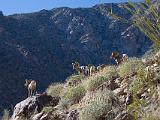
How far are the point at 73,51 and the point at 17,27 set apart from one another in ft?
29.4

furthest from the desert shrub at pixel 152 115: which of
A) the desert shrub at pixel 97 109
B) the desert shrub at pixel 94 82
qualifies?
the desert shrub at pixel 94 82

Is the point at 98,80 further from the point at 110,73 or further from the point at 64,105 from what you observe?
the point at 64,105

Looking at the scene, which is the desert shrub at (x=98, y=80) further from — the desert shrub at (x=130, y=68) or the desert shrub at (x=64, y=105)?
the desert shrub at (x=64, y=105)

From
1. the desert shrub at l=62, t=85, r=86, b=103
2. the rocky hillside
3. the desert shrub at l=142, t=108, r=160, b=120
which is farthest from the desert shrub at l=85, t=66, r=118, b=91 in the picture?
the rocky hillside

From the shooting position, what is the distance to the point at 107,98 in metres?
9.98

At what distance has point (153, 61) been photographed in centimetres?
1130

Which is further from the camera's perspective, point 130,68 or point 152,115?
point 130,68

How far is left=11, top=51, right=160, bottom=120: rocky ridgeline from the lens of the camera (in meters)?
8.59

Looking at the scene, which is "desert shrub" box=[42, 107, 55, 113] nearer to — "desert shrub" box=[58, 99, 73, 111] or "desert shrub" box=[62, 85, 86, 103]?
"desert shrub" box=[58, 99, 73, 111]

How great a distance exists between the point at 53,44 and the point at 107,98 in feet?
184

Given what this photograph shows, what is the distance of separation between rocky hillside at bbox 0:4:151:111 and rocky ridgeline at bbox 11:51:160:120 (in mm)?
27779

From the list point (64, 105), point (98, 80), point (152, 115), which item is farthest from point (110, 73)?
point (152, 115)

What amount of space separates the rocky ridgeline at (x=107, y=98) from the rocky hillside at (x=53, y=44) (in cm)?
2778

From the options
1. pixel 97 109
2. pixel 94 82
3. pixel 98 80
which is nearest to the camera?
pixel 97 109
